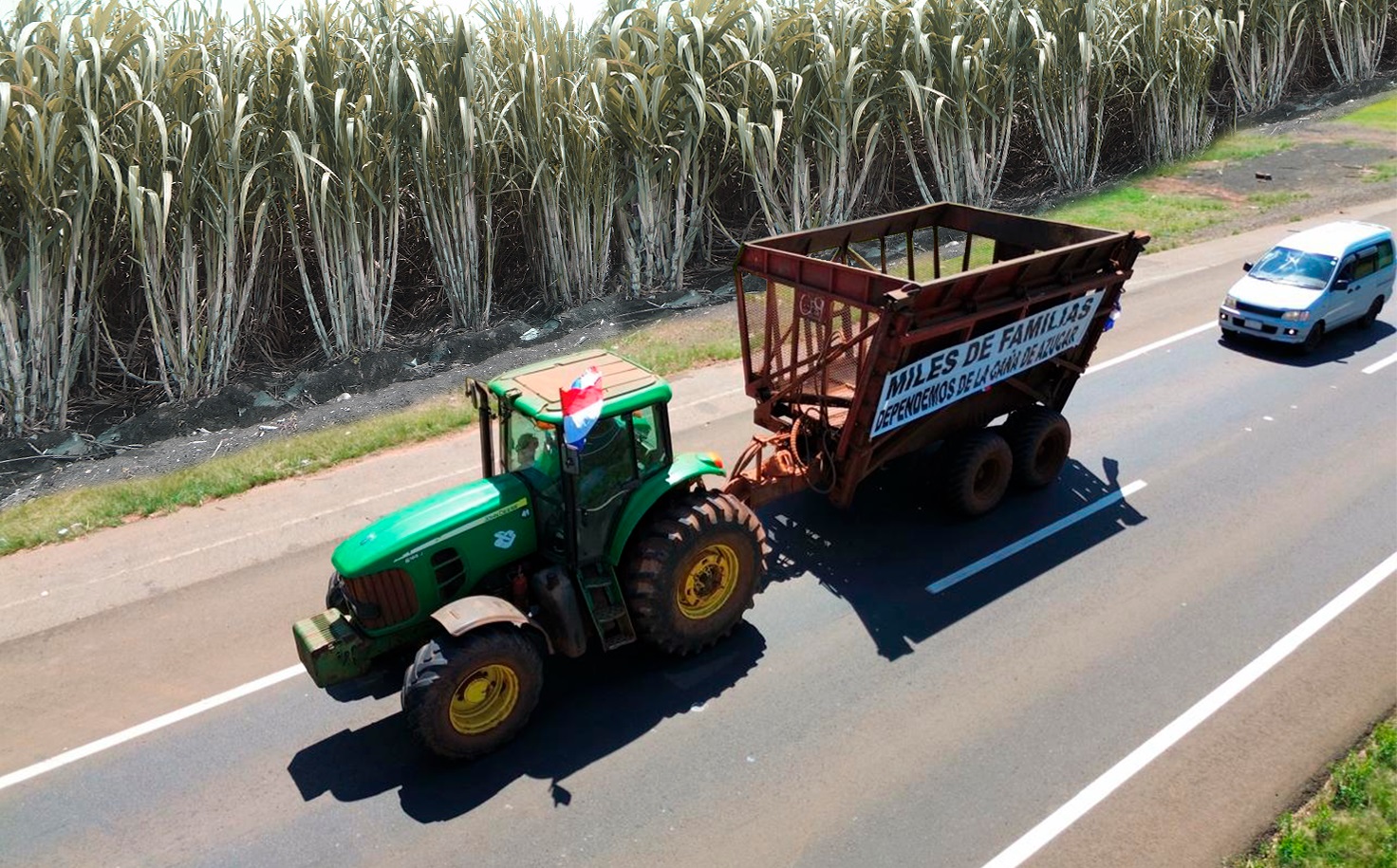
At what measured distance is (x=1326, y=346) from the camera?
12.9 meters

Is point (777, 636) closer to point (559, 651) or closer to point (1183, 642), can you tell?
point (559, 651)

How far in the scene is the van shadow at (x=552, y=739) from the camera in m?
5.93

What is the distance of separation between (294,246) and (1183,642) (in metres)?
Answer: 11.0

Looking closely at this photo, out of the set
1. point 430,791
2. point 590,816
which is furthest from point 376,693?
point 590,816

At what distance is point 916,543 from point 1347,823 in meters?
3.71

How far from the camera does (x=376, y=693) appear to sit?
6758 mm

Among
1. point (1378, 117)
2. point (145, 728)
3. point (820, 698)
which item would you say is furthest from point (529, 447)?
point (1378, 117)

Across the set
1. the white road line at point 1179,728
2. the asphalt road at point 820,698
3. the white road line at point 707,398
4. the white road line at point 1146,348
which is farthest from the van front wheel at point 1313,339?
the white road line at point 707,398

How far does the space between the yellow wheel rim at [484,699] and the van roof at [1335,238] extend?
39.5 feet

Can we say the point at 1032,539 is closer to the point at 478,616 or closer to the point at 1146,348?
the point at 478,616

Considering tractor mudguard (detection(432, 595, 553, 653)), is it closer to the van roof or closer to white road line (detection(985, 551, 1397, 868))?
white road line (detection(985, 551, 1397, 868))

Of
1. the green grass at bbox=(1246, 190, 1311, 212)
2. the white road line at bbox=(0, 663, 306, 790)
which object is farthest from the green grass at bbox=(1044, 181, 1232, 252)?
the white road line at bbox=(0, 663, 306, 790)

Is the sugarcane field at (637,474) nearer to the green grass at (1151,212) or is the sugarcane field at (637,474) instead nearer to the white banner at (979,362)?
the white banner at (979,362)

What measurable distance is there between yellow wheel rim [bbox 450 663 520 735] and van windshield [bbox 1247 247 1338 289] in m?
11.6
